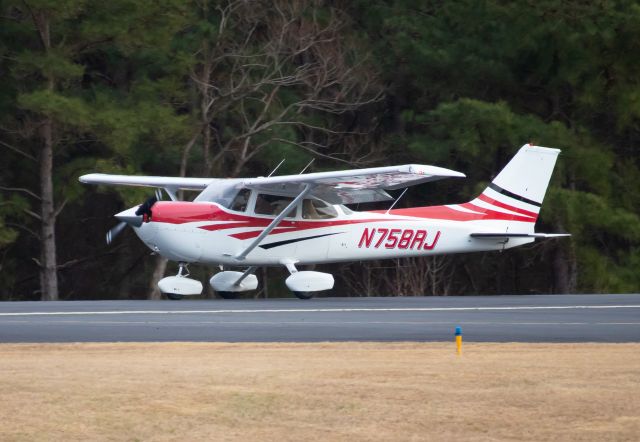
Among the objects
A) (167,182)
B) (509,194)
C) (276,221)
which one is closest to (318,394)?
(276,221)

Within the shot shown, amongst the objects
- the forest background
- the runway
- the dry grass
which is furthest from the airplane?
the dry grass

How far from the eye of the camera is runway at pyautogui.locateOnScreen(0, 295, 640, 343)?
52.0 feet

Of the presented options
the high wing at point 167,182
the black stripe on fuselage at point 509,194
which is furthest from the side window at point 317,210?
the black stripe on fuselage at point 509,194

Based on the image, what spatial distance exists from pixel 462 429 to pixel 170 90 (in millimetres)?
25145

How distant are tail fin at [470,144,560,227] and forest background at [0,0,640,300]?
23.3 ft

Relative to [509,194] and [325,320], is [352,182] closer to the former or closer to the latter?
[509,194]

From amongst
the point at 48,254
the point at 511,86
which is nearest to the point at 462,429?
the point at 48,254

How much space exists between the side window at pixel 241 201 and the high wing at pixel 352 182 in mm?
303

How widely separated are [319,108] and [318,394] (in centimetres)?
2366

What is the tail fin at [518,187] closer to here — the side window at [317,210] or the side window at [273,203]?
the side window at [317,210]

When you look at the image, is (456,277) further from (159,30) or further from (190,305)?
(190,305)

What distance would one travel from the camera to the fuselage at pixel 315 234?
22.6 metres

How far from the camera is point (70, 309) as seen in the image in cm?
2009

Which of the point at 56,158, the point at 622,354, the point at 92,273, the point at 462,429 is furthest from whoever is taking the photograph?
the point at 92,273
